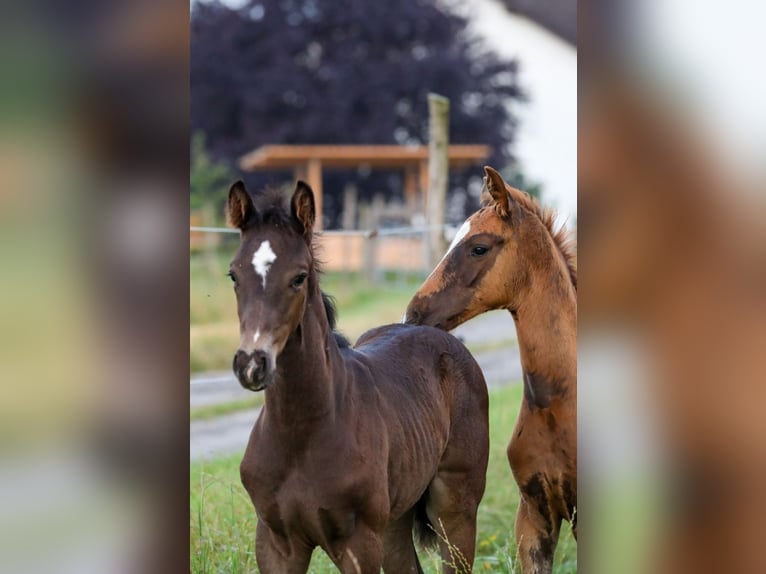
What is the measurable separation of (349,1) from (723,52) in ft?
87.8

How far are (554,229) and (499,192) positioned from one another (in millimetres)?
378

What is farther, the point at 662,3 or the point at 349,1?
the point at 349,1

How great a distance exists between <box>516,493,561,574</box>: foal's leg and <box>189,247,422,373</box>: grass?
179 inches

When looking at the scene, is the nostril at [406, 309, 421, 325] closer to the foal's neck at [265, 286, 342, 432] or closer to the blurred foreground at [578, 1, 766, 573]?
the foal's neck at [265, 286, 342, 432]

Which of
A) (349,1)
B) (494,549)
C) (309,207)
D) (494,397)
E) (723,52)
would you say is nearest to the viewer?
(723,52)

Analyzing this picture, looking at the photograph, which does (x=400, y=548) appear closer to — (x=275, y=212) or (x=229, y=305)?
(x=275, y=212)

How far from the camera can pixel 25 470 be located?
50.2 inches

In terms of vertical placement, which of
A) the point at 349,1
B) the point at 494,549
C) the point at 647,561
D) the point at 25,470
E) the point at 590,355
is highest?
the point at 349,1

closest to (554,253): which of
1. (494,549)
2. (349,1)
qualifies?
(494,549)

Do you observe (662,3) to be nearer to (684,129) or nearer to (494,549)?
(684,129)

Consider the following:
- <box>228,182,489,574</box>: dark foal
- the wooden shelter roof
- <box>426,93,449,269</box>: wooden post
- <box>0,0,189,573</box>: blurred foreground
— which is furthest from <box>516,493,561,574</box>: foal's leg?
the wooden shelter roof

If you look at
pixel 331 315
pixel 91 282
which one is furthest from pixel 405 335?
pixel 91 282

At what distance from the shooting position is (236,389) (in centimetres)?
866

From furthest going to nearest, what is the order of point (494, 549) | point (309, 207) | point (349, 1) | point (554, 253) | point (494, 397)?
point (349, 1) → point (494, 397) → point (494, 549) → point (554, 253) → point (309, 207)
